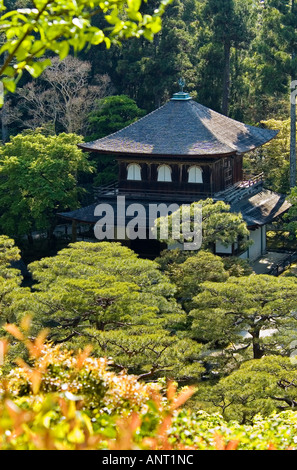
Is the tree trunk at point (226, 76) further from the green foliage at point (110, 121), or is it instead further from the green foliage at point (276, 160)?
the green foliage at point (110, 121)

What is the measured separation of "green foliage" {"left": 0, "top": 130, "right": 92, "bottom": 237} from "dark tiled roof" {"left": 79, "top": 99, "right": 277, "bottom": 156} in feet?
4.01

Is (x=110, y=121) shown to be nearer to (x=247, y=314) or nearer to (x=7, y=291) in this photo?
(x=7, y=291)

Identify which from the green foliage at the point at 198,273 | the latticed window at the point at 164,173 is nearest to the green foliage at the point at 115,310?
the green foliage at the point at 198,273

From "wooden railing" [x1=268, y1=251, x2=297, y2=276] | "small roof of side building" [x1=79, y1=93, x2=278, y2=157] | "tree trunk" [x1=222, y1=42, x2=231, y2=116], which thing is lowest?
"wooden railing" [x1=268, y1=251, x2=297, y2=276]

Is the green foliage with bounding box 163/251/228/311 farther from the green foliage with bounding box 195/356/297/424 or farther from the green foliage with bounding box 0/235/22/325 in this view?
the green foliage with bounding box 195/356/297/424

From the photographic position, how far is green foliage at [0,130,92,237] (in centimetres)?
3291

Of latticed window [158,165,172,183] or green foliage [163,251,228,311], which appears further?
latticed window [158,165,172,183]

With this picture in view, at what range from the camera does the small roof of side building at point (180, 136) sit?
105ft

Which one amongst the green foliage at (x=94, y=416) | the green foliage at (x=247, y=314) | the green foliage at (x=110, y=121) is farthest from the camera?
the green foliage at (x=110, y=121)

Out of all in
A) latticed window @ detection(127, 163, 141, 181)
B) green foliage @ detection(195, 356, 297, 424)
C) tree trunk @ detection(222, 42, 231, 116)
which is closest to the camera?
green foliage @ detection(195, 356, 297, 424)

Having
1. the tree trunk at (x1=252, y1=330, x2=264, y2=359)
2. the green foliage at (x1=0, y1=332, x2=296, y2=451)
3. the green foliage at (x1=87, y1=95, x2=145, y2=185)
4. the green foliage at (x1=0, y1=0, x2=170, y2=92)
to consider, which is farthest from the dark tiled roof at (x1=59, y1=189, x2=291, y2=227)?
the green foliage at (x1=0, y1=0, x2=170, y2=92)

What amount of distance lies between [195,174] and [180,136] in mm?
1683

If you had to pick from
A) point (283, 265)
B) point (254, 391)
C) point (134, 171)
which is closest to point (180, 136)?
point (134, 171)
